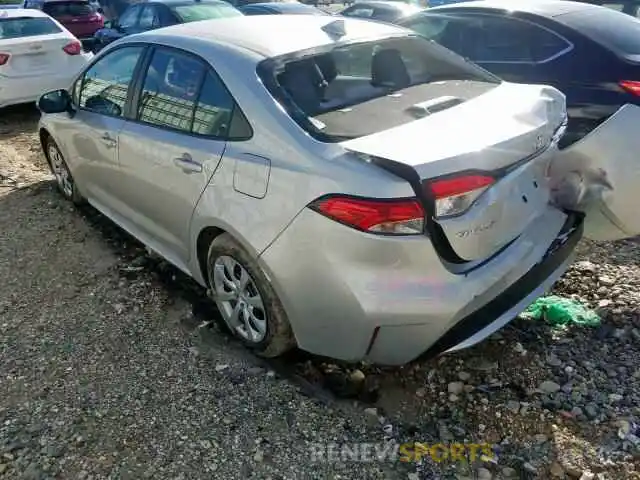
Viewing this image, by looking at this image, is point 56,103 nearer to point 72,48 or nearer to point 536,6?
point 536,6

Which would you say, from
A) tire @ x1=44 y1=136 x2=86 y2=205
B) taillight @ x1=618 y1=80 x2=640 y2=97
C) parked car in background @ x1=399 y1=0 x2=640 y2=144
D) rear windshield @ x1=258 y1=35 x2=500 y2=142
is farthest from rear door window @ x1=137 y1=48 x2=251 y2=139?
taillight @ x1=618 y1=80 x2=640 y2=97

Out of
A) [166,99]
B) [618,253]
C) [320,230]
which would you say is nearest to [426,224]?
[320,230]

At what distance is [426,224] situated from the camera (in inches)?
88.4

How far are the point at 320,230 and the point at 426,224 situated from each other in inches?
17.0

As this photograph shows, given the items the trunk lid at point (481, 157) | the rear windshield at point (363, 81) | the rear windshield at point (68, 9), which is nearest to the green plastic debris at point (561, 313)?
the trunk lid at point (481, 157)

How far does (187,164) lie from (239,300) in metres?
0.77

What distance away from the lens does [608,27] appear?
15.3ft

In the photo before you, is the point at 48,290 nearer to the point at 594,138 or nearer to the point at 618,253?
the point at 594,138

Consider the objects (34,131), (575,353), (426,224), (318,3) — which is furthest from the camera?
(318,3)

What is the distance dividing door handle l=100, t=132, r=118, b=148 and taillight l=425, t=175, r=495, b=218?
2.36m

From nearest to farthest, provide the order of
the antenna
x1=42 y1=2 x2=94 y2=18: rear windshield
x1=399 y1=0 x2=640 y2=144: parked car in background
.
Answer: the antenna
x1=399 y1=0 x2=640 y2=144: parked car in background
x1=42 y1=2 x2=94 y2=18: rear windshield

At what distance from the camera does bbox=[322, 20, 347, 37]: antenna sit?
3143 mm

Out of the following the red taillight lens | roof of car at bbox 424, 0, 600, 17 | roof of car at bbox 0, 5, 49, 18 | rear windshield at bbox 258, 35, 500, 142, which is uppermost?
rear windshield at bbox 258, 35, 500, 142

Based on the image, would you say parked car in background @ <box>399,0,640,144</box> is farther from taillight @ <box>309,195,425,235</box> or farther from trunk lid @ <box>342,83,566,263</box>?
taillight @ <box>309,195,425,235</box>
